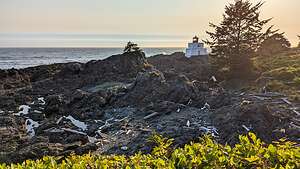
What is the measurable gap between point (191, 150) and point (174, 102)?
40.4ft

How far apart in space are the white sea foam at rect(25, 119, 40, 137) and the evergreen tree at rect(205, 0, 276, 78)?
12.8m

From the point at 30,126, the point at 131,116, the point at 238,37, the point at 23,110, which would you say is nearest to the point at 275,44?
the point at 238,37

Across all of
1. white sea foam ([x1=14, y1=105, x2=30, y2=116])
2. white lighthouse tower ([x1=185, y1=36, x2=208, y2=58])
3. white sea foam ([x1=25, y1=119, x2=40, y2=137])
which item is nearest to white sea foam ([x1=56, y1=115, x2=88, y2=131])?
white sea foam ([x1=25, y1=119, x2=40, y2=137])

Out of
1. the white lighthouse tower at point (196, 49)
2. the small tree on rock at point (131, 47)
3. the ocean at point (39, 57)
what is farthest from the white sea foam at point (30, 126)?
the ocean at point (39, 57)

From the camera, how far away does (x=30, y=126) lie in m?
14.8

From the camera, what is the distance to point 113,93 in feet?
60.2

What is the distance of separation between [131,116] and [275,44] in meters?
28.3

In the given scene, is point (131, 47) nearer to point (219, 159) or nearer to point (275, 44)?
point (275, 44)

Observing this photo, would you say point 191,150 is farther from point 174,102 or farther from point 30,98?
point 30,98

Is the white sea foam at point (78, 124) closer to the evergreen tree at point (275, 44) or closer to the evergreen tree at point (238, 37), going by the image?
the evergreen tree at point (238, 37)

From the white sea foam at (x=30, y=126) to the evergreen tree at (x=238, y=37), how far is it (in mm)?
12754

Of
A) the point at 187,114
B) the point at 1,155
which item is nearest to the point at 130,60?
the point at 187,114

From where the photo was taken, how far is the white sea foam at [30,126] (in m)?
13.7

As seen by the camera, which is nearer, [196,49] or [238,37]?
[238,37]
